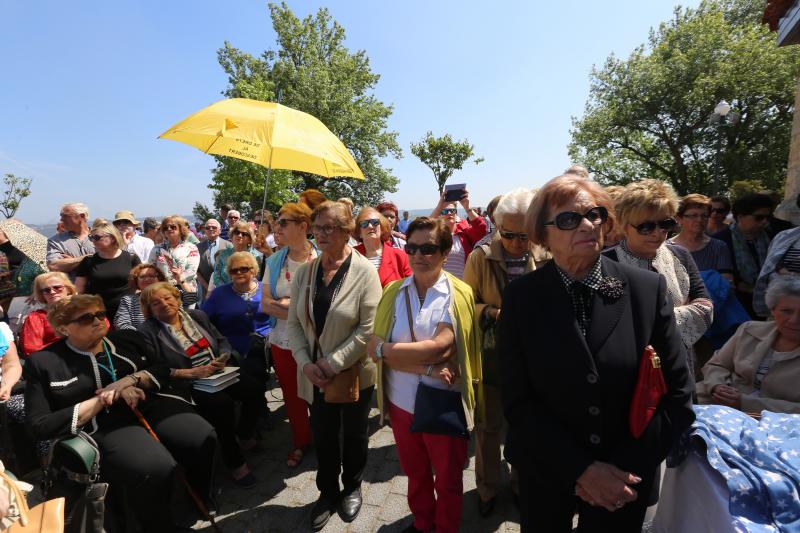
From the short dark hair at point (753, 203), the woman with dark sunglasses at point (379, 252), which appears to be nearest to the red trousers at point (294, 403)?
the woman with dark sunglasses at point (379, 252)

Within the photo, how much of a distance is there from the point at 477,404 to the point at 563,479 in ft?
3.30

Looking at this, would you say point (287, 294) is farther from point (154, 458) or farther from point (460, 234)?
point (460, 234)

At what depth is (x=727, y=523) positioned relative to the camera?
59.6 inches

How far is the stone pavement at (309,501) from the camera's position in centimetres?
267

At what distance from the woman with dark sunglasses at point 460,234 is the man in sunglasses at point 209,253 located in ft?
10.5

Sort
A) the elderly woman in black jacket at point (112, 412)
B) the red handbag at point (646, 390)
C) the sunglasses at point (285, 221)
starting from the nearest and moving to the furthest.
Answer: the red handbag at point (646, 390)
the elderly woman in black jacket at point (112, 412)
the sunglasses at point (285, 221)

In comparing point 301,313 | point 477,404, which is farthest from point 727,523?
point 301,313

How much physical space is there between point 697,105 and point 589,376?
29.0 metres

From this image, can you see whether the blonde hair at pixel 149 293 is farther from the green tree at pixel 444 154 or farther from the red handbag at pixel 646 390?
the green tree at pixel 444 154

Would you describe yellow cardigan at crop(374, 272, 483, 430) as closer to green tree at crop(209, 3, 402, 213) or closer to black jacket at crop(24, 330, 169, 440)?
black jacket at crop(24, 330, 169, 440)

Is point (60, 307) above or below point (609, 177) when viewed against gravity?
below

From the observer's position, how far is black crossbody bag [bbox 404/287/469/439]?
216 centimetres

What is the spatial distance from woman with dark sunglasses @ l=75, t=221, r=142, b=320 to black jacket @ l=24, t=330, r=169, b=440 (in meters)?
1.90

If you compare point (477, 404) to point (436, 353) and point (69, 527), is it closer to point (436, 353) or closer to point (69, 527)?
point (436, 353)
